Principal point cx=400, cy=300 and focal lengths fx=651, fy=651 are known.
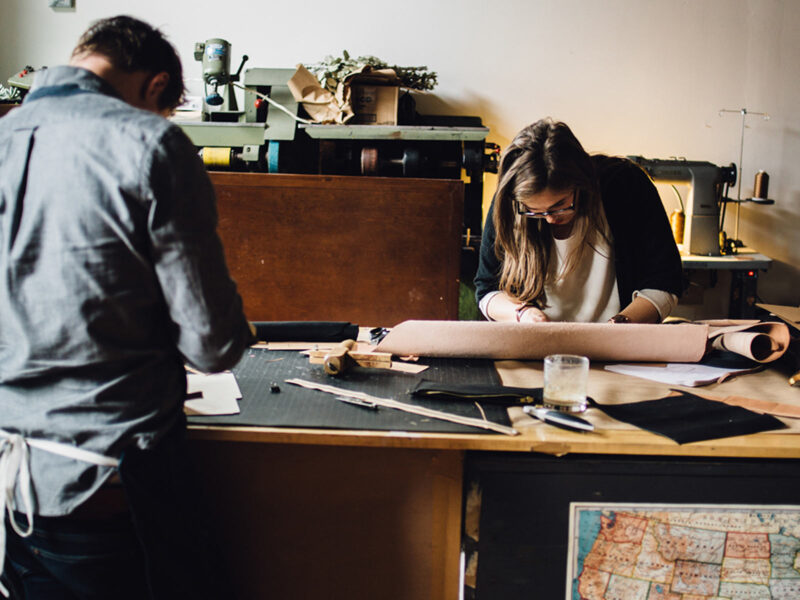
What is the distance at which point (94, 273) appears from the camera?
93cm

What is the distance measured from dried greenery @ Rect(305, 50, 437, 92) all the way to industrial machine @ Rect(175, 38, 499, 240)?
16cm

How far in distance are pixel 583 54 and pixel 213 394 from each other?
272cm

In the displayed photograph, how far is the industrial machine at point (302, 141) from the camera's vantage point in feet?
8.66

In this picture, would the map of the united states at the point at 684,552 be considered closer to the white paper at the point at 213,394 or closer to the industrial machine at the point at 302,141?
the white paper at the point at 213,394

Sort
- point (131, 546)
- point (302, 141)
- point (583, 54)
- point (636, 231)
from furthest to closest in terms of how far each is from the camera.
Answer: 1. point (583, 54)
2. point (302, 141)
3. point (636, 231)
4. point (131, 546)

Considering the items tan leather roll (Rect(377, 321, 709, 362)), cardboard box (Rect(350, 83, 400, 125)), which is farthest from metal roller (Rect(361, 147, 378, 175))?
tan leather roll (Rect(377, 321, 709, 362))

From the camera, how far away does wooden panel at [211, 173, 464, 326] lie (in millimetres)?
2678

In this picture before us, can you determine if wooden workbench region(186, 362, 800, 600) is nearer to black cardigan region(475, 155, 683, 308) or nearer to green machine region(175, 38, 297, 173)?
black cardigan region(475, 155, 683, 308)

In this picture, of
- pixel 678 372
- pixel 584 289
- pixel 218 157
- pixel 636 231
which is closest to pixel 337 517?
pixel 678 372

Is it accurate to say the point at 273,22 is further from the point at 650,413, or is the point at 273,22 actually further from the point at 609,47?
the point at 650,413

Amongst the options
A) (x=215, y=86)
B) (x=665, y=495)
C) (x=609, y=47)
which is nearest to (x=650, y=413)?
(x=665, y=495)

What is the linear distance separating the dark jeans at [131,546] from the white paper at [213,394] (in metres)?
0.16

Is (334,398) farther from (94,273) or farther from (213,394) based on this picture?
(94,273)

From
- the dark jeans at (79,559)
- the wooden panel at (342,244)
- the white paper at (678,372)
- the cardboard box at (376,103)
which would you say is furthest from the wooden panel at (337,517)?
the cardboard box at (376,103)
